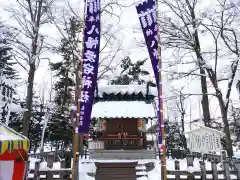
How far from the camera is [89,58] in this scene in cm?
895

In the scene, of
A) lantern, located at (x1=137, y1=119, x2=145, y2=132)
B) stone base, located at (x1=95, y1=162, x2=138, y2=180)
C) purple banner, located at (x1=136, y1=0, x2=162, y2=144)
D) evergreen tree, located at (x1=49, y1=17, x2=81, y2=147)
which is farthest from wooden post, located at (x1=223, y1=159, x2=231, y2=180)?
evergreen tree, located at (x1=49, y1=17, x2=81, y2=147)

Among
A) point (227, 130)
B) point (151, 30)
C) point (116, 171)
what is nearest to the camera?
point (151, 30)

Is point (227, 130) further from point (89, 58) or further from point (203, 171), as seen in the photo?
point (89, 58)

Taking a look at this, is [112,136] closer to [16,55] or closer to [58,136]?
[16,55]

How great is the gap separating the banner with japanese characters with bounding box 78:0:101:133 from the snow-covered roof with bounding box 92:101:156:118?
33.9 ft

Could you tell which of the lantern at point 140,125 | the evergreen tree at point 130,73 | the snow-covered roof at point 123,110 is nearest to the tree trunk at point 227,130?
the snow-covered roof at point 123,110

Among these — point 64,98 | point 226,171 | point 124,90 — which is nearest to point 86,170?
point 226,171

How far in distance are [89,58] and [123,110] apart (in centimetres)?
1125

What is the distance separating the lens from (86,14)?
30.4 feet

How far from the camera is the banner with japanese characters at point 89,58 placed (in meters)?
8.59

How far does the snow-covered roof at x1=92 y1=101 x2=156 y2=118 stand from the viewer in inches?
745

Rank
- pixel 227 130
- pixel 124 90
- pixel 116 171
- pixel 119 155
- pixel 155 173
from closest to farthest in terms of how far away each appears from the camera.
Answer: pixel 116 171
pixel 227 130
pixel 155 173
pixel 119 155
pixel 124 90

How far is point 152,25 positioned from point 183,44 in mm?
9131

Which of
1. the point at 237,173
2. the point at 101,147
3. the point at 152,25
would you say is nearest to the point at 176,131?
the point at 101,147
